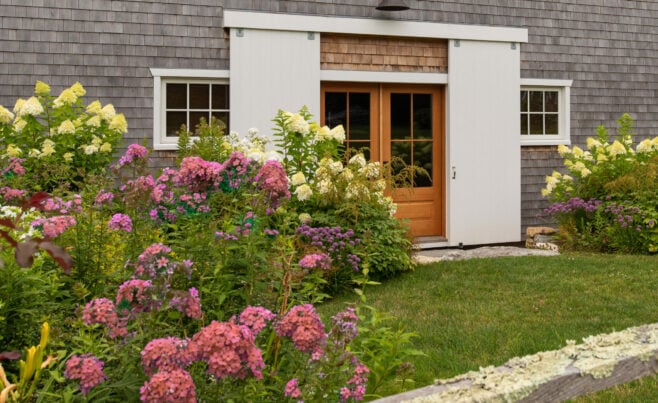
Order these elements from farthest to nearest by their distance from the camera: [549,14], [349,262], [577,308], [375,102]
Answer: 1. [549,14]
2. [375,102]
3. [349,262]
4. [577,308]

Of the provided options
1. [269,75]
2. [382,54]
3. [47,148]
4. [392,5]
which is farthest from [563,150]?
[47,148]

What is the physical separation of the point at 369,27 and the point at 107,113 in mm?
3417

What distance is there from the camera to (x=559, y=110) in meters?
11.1

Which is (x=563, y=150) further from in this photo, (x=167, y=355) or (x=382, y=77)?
(x=167, y=355)

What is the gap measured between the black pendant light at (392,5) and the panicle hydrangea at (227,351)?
7.83 metres

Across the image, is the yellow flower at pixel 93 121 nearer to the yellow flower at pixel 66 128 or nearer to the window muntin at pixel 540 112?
the yellow flower at pixel 66 128

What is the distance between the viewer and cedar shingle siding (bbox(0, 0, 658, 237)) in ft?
27.4

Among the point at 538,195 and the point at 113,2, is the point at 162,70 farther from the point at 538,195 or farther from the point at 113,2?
the point at 538,195

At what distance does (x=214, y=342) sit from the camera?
7.00 feet

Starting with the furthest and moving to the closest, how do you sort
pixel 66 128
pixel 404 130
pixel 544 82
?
pixel 544 82 < pixel 404 130 < pixel 66 128

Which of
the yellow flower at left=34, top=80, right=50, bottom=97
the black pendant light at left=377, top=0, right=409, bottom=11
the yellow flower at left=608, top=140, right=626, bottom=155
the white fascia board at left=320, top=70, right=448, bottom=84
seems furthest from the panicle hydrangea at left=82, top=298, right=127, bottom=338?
the yellow flower at left=608, top=140, right=626, bottom=155

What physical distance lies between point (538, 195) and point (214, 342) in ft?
Answer: 30.7

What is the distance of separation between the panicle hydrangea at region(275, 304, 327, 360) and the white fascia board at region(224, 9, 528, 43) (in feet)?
22.9

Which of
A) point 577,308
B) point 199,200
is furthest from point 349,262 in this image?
point 199,200
